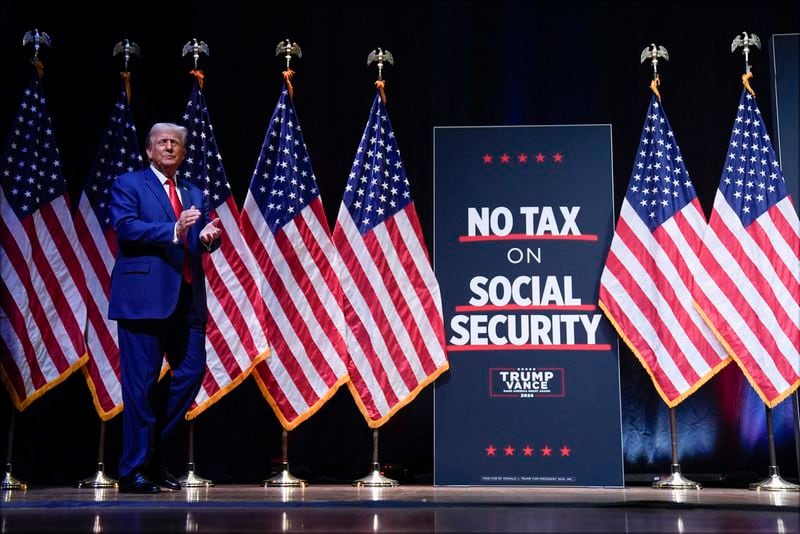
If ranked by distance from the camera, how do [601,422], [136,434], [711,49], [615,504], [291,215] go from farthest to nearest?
[711,49] → [291,215] → [601,422] → [136,434] → [615,504]

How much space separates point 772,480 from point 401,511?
2374 mm

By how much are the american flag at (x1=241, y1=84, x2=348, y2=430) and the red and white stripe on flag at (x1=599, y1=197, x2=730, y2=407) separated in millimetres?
1462

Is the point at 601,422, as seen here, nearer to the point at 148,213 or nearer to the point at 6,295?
the point at 148,213

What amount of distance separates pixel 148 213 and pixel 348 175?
1848 millimetres

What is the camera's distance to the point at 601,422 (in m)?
4.87

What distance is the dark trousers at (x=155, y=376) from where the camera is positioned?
396 cm

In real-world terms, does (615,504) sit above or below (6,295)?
below

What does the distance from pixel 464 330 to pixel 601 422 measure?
84 cm

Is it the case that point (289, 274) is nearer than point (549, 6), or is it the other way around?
point (289, 274)

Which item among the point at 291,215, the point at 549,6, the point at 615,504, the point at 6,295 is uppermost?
the point at 549,6

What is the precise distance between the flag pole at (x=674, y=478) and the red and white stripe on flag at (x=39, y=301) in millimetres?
3080

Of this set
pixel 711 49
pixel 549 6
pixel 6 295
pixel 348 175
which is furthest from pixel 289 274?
pixel 711 49

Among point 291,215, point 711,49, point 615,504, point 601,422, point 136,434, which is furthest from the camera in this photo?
point 711,49

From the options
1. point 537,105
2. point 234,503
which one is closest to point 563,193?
point 537,105
